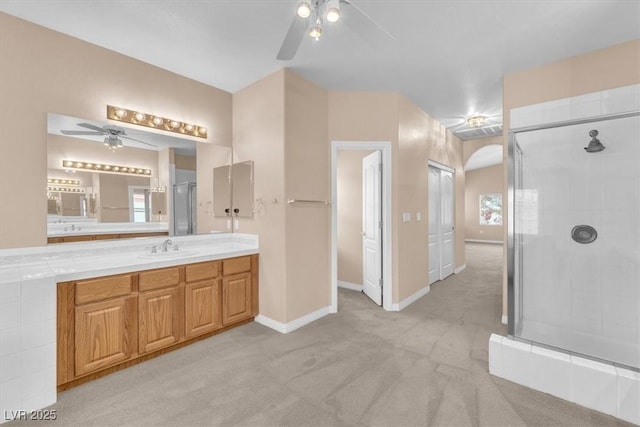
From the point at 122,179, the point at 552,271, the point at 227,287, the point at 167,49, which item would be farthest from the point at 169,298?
the point at 552,271

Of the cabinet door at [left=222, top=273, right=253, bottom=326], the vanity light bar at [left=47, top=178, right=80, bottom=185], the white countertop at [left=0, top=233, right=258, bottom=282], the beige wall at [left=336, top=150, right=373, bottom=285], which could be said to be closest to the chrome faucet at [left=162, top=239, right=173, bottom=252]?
the white countertop at [left=0, top=233, right=258, bottom=282]

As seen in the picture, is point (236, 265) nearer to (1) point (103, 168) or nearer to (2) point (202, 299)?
(2) point (202, 299)

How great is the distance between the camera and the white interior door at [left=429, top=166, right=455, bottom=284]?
4.68 meters

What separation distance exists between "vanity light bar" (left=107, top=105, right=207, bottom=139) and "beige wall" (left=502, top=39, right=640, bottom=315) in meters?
3.50

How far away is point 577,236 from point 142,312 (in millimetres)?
3811

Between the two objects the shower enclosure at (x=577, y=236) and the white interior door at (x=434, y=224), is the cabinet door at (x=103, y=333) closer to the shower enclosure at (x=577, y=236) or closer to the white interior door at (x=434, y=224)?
the shower enclosure at (x=577, y=236)

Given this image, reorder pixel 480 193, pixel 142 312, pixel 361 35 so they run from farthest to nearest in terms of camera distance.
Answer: pixel 480 193, pixel 142 312, pixel 361 35

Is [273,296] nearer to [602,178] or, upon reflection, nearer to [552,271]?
[552,271]

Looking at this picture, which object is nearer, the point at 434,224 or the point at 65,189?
the point at 65,189

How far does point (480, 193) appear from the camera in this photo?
11.0 metres

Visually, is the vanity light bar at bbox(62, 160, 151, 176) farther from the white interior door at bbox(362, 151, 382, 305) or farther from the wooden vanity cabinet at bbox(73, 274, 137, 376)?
the white interior door at bbox(362, 151, 382, 305)

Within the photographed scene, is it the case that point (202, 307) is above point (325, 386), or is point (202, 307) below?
above

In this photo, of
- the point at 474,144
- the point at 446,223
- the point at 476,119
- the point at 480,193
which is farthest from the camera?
the point at 480,193

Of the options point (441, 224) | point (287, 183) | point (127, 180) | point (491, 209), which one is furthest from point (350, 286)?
point (491, 209)
